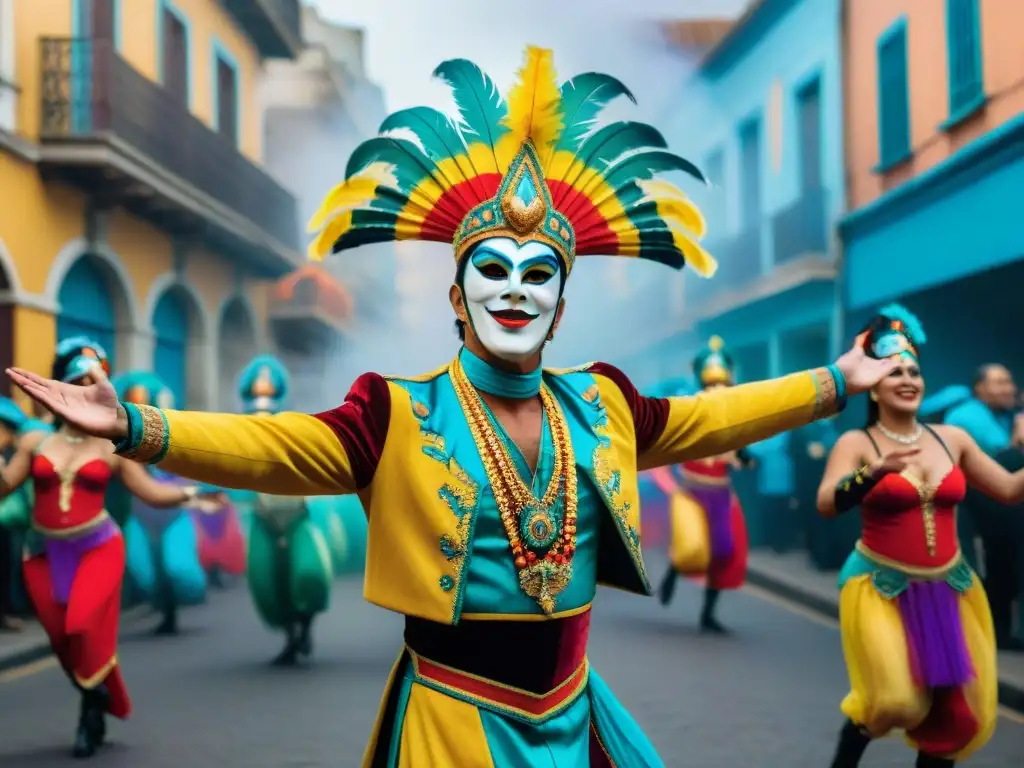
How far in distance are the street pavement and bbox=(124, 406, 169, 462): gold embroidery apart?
377 cm

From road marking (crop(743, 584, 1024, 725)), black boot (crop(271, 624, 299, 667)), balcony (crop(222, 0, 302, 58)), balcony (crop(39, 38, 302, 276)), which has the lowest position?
road marking (crop(743, 584, 1024, 725))

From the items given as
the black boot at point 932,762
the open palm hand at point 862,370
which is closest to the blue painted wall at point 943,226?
the black boot at point 932,762

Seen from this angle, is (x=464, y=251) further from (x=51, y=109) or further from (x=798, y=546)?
(x=798, y=546)

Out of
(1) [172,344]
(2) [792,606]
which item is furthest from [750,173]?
(2) [792,606]

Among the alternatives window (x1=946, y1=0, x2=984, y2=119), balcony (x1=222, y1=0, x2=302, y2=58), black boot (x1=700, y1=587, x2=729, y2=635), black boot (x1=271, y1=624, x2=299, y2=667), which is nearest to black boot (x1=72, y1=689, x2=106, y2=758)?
black boot (x1=271, y1=624, x2=299, y2=667)

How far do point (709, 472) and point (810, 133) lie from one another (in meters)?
10.7

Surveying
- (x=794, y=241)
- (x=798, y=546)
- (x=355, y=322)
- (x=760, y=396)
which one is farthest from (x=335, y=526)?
(x=355, y=322)

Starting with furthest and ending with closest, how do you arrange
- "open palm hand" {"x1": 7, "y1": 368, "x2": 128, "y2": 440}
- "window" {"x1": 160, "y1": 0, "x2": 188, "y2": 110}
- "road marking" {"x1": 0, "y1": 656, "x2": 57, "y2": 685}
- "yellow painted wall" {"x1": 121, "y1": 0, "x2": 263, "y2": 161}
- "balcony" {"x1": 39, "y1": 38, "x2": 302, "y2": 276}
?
"window" {"x1": 160, "y1": 0, "x2": 188, "y2": 110} < "yellow painted wall" {"x1": 121, "y1": 0, "x2": 263, "y2": 161} < "balcony" {"x1": 39, "y1": 38, "x2": 302, "y2": 276} < "road marking" {"x1": 0, "y1": 656, "x2": 57, "y2": 685} < "open palm hand" {"x1": 7, "y1": 368, "x2": 128, "y2": 440}

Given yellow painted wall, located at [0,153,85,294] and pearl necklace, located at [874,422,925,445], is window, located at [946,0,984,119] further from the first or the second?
yellow painted wall, located at [0,153,85,294]

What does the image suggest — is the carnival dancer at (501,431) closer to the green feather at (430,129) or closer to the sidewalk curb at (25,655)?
the green feather at (430,129)

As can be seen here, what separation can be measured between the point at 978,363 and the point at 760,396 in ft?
40.5

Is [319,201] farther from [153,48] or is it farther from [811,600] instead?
[811,600]

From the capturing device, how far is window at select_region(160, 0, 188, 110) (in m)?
18.9

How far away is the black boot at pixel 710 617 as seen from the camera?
36.4 ft
